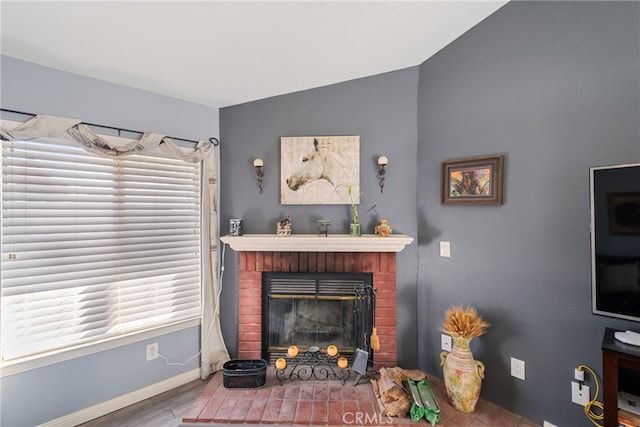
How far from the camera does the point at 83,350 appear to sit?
2068 millimetres

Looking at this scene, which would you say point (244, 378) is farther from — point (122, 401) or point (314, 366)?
point (122, 401)

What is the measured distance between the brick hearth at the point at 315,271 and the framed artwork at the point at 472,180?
2.30 ft

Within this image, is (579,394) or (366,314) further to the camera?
(366,314)

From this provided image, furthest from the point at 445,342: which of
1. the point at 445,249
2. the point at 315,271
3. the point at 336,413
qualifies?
the point at 315,271

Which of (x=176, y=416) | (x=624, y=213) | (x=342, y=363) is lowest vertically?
(x=176, y=416)

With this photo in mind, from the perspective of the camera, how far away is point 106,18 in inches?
63.1

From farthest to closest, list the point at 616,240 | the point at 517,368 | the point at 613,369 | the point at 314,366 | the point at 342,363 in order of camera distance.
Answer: the point at 314,366 < the point at 342,363 < the point at 517,368 < the point at 616,240 < the point at 613,369

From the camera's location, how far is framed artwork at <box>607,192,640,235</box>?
1.47 metres

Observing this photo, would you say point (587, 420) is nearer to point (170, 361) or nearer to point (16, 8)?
point (170, 361)

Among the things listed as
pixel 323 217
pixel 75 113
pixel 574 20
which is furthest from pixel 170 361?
pixel 574 20

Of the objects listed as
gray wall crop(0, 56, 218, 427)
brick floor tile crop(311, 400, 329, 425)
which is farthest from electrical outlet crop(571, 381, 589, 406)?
gray wall crop(0, 56, 218, 427)

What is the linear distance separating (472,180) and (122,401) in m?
3.10

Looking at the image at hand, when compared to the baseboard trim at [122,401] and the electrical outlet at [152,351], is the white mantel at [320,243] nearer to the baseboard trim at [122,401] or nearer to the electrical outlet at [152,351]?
the electrical outlet at [152,351]

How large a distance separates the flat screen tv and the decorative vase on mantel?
68 cm
